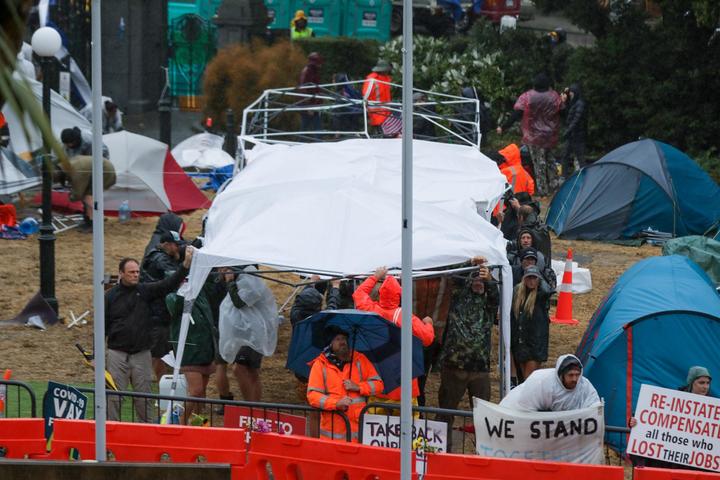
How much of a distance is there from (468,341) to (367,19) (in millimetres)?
22745

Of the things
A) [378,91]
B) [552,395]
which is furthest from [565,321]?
[378,91]

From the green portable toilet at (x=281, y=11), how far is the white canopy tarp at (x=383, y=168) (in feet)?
62.0

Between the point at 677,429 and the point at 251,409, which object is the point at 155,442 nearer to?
the point at 251,409

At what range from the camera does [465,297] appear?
11.4m

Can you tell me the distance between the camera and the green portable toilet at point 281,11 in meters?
33.2

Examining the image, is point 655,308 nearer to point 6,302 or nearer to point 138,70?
point 6,302

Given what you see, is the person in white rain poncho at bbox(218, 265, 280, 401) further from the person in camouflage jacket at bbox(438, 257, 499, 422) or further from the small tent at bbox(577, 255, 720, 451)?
the small tent at bbox(577, 255, 720, 451)

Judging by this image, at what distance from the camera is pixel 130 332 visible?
36.0ft

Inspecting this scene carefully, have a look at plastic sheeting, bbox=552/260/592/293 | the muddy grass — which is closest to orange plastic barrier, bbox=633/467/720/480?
the muddy grass

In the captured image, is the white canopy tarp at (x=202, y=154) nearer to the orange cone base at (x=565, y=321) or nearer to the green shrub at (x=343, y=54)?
the green shrub at (x=343, y=54)

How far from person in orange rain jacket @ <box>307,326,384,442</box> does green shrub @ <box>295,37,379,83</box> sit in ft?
64.9

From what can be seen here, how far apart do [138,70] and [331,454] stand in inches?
831

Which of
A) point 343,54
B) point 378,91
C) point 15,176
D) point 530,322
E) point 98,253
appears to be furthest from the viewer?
point 343,54

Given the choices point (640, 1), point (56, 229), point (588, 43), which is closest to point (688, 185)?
point (640, 1)
